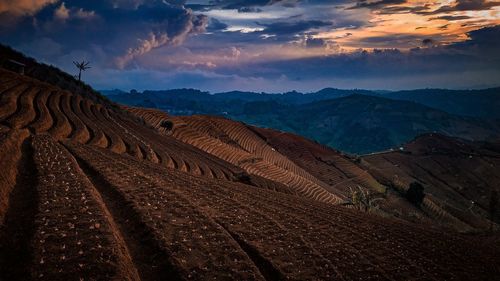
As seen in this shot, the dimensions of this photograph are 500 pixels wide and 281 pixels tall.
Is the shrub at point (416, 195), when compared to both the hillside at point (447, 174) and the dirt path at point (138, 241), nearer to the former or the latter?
the hillside at point (447, 174)

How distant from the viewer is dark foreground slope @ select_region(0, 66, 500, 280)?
12.2 m

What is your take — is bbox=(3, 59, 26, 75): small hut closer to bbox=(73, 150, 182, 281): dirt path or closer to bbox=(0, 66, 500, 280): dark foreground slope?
bbox=(0, 66, 500, 280): dark foreground slope

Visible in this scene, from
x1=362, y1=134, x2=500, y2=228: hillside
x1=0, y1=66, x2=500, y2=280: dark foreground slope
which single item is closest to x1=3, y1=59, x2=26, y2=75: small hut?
x1=0, y1=66, x2=500, y2=280: dark foreground slope

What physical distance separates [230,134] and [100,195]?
3483 inches

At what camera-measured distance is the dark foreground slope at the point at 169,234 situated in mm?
12234

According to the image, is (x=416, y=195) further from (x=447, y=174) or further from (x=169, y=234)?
(x=169, y=234)

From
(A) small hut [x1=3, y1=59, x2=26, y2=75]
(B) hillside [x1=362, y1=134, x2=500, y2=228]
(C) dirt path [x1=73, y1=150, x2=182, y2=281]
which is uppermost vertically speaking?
(A) small hut [x1=3, y1=59, x2=26, y2=75]

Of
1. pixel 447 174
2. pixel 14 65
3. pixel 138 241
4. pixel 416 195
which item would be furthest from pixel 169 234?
pixel 447 174

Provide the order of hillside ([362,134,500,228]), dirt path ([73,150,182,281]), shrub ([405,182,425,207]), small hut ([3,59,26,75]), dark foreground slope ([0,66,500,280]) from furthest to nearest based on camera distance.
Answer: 1. hillside ([362,134,500,228])
2. shrub ([405,182,425,207])
3. small hut ([3,59,26,75])
4. dirt path ([73,150,182,281])
5. dark foreground slope ([0,66,500,280])

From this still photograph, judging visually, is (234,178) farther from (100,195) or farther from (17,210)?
(17,210)

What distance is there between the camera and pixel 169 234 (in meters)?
15.3

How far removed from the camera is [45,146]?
26.2m

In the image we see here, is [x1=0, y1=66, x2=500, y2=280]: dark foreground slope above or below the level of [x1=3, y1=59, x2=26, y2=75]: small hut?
below

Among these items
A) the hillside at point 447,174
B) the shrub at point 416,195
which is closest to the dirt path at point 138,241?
the hillside at point 447,174
